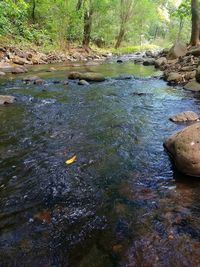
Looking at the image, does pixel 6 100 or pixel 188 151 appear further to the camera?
pixel 6 100

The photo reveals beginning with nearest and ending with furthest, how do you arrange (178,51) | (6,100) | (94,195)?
1. (94,195)
2. (6,100)
3. (178,51)

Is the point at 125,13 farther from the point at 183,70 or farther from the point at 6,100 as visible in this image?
the point at 6,100

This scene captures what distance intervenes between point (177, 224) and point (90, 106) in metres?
4.51

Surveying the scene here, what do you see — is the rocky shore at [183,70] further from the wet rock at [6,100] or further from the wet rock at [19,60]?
the wet rock at [19,60]

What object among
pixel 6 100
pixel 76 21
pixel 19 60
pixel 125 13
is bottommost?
pixel 19 60

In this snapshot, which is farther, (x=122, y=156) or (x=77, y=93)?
(x=77, y=93)

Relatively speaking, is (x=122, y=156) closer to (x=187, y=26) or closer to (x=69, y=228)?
(x=69, y=228)

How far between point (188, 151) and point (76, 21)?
814 inches

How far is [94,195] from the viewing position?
3006 mm

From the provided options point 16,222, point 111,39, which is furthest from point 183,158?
point 111,39

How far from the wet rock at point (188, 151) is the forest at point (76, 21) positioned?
27.1 feet

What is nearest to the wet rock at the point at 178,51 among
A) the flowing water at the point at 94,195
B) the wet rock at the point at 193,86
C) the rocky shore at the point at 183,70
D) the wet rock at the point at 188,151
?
the rocky shore at the point at 183,70

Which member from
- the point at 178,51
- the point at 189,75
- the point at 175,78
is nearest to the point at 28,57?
the point at 178,51

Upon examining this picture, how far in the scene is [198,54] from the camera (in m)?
12.2
